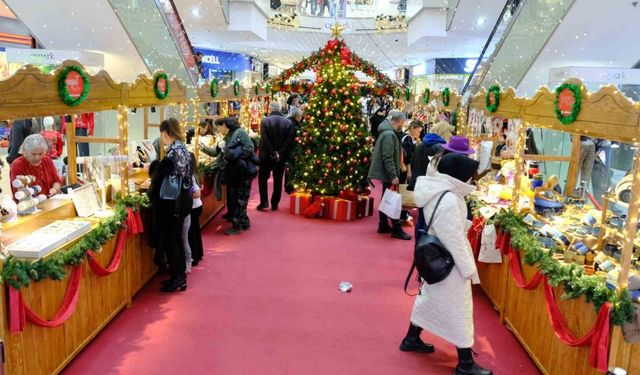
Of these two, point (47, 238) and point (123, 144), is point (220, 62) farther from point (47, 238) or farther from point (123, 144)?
point (47, 238)

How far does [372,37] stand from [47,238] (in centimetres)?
1619

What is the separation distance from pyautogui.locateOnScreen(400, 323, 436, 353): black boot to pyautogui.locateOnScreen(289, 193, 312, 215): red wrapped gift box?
4.35 m

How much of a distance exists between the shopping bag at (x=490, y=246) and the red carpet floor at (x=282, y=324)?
482 millimetres

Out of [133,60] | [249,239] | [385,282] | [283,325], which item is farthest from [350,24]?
[283,325]

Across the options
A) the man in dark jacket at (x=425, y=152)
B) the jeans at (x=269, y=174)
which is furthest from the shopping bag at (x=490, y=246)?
the jeans at (x=269, y=174)

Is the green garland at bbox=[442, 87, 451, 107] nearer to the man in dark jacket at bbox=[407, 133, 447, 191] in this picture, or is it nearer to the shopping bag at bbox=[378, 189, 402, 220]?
the shopping bag at bbox=[378, 189, 402, 220]

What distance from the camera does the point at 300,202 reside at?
8234 millimetres

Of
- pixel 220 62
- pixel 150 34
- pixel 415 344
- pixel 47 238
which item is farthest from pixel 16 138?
pixel 220 62

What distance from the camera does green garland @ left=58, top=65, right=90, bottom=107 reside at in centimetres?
352

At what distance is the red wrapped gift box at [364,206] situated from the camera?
820cm

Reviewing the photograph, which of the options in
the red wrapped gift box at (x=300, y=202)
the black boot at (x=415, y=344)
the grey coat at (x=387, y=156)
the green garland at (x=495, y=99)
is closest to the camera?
the black boot at (x=415, y=344)

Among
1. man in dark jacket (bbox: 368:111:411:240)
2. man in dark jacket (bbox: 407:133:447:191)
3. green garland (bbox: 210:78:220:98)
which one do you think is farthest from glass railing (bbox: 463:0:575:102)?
green garland (bbox: 210:78:220:98)

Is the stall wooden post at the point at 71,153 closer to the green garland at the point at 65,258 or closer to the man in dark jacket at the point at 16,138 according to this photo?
the green garland at the point at 65,258

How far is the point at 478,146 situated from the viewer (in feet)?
24.4
